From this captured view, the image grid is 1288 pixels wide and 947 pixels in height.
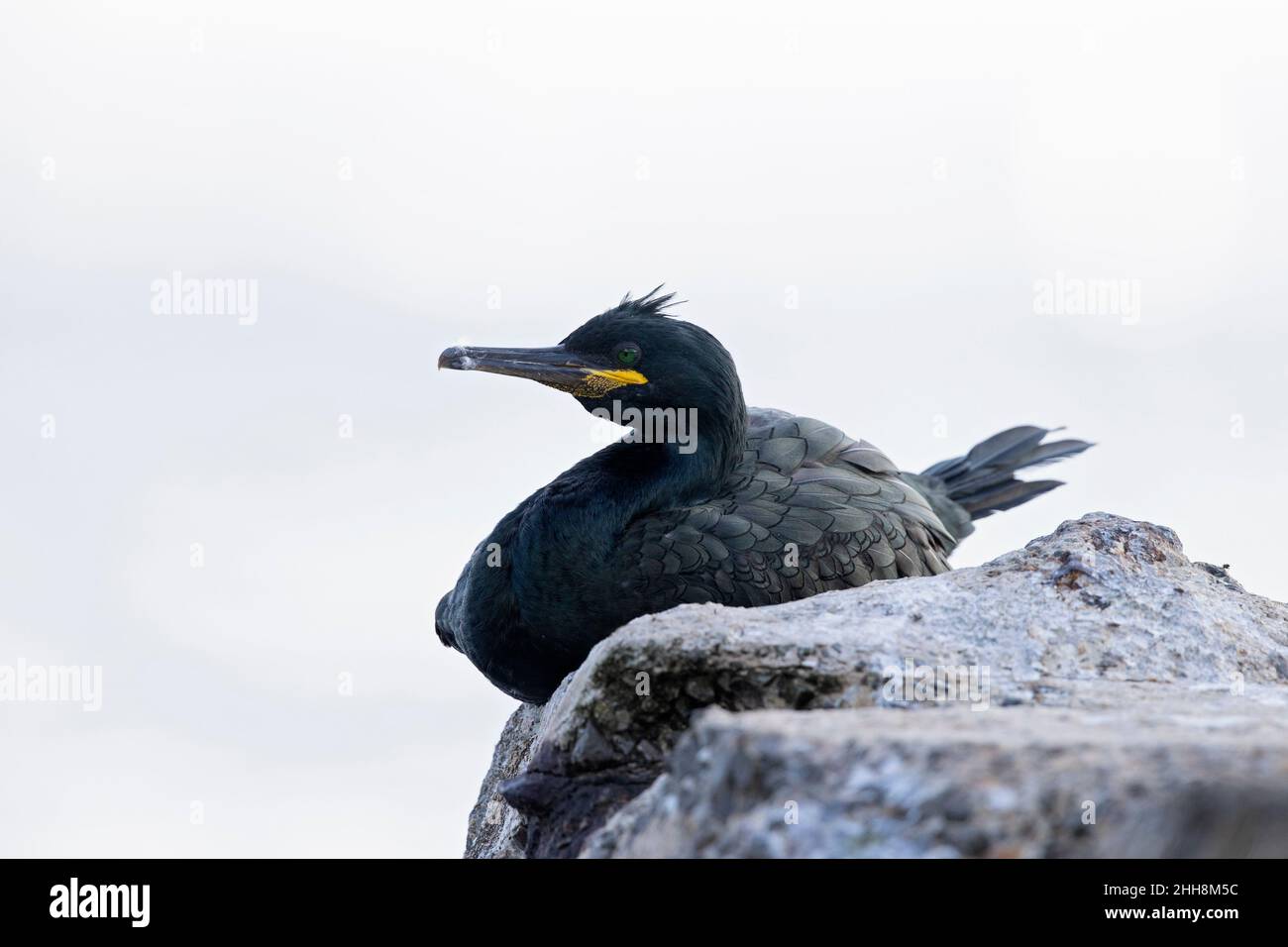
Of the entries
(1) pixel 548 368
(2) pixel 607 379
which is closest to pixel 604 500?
(2) pixel 607 379

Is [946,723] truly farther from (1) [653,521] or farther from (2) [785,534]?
(1) [653,521]

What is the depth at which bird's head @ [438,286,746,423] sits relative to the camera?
6.82m

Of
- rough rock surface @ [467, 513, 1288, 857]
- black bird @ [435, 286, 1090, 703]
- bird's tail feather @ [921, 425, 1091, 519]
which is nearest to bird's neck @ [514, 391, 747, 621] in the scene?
black bird @ [435, 286, 1090, 703]

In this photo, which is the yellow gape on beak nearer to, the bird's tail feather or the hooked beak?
the hooked beak

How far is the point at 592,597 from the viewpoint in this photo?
6457 millimetres

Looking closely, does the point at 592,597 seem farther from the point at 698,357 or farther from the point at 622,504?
the point at 698,357

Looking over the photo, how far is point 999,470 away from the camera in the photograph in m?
9.35

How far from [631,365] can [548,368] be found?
379 mm

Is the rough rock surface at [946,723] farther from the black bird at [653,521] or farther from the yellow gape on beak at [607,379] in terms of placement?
the yellow gape on beak at [607,379]

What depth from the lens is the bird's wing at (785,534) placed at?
6398 millimetres

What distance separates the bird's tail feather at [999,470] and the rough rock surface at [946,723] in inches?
143
